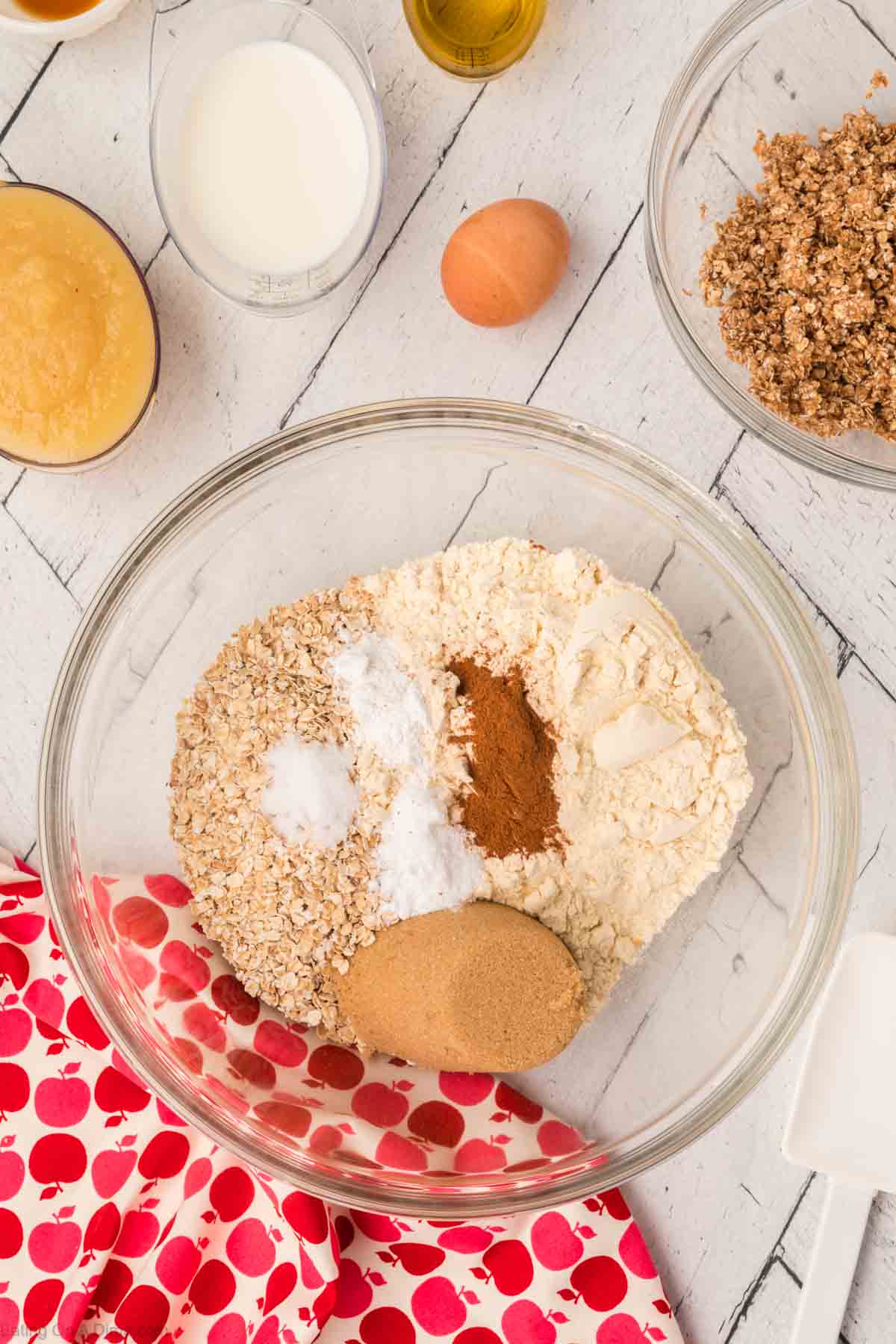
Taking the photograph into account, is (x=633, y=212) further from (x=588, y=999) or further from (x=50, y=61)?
(x=588, y=999)

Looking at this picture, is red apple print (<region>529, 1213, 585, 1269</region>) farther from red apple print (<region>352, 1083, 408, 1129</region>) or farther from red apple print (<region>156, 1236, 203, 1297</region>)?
red apple print (<region>156, 1236, 203, 1297</region>)

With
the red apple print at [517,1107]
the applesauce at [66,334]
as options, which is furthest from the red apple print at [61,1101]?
the applesauce at [66,334]

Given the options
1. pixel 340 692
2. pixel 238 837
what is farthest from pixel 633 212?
pixel 238 837

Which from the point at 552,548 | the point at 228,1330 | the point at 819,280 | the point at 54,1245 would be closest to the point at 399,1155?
the point at 228,1330

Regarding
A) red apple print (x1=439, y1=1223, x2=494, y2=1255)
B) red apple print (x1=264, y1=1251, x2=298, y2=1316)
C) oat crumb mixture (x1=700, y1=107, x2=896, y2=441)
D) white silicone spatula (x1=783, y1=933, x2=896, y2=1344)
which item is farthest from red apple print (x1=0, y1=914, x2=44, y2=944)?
oat crumb mixture (x1=700, y1=107, x2=896, y2=441)

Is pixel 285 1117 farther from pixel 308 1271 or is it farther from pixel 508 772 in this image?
pixel 508 772

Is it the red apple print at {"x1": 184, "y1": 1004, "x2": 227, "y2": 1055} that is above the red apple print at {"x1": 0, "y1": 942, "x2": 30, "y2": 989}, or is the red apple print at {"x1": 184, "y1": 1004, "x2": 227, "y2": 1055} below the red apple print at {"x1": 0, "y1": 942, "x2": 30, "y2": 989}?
above
